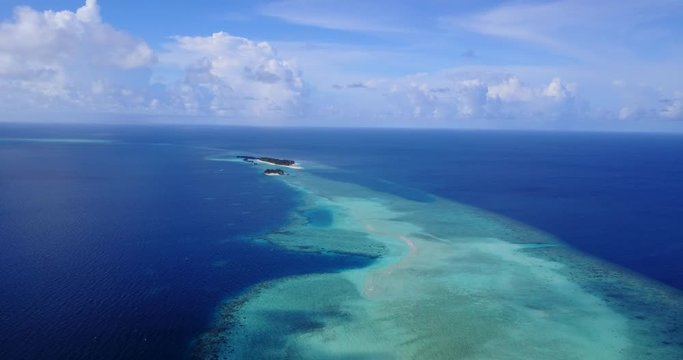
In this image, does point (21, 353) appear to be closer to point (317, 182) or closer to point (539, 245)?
point (539, 245)

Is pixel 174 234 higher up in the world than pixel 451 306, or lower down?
higher up

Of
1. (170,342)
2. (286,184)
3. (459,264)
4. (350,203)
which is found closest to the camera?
(170,342)

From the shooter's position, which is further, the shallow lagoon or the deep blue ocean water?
the deep blue ocean water

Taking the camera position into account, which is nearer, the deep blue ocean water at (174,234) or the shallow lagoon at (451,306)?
the shallow lagoon at (451,306)

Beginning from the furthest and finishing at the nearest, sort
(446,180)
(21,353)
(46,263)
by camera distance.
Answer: (446,180)
(46,263)
(21,353)

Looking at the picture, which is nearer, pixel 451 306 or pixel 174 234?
pixel 451 306

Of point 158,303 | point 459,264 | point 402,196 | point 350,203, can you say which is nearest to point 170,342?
point 158,303

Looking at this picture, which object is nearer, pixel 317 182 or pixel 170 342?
pixel 170 342

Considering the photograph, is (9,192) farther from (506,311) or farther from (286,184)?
(506,311)
